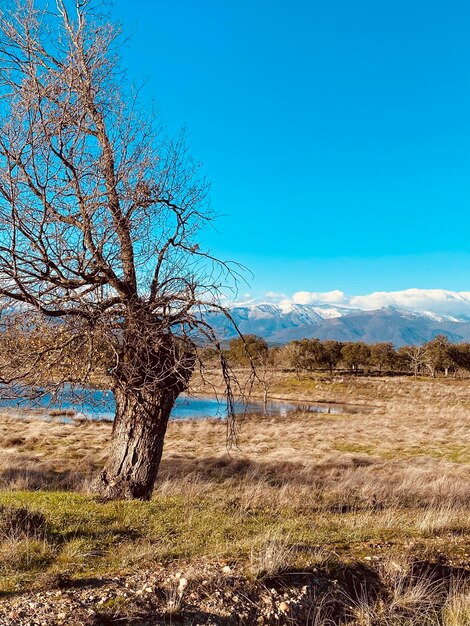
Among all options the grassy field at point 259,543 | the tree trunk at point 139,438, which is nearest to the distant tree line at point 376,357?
the grassy field at point 259,543

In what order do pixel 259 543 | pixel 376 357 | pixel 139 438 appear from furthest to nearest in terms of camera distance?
1. pixel 376 357
2. pixel 139 438
3. pixel 259 543

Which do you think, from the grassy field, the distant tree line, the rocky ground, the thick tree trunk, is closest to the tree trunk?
the thick tree trunk

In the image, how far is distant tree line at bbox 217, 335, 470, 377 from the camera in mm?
71938

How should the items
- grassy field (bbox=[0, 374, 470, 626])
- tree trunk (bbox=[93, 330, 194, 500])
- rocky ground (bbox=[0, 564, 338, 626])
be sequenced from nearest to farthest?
1. rocky ground (bbox=[0, 564, 338, 626])
2. grassy field (bbox=[0, 374, 470, 626])
3. tree trunk (bbox=[93, 330, 194, 500])

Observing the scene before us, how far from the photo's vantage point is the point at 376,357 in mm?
78188

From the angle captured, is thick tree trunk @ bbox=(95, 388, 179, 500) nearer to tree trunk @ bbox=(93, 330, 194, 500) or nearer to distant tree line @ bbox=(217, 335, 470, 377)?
tree trunk @ bbox=(93, 330, 194, 500)

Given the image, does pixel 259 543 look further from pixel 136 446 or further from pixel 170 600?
pixel 136 446

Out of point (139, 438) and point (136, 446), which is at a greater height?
point (139, 438)

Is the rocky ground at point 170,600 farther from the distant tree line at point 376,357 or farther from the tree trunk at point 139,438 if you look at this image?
the distant tree line at point 376,357

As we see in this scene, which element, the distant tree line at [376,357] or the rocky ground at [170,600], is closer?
the rocky ground at [170,600]

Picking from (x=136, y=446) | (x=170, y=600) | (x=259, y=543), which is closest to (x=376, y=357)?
(x=136, y=446)

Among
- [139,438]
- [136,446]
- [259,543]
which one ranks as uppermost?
[139,438]

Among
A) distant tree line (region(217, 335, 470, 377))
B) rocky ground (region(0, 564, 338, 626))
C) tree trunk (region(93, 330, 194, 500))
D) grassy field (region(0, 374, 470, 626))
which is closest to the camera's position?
rocky ground (region(0, 564, 338, 626))

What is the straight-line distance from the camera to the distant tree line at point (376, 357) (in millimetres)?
71938
